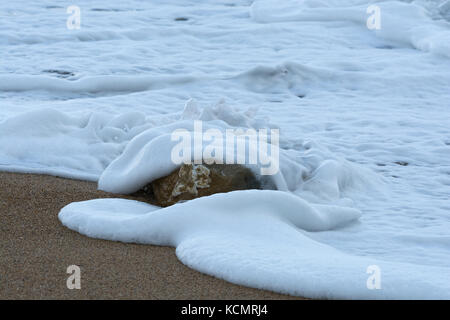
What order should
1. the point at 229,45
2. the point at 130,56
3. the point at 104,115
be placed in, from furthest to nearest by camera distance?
the point at 229,45 < the point at 130,56 < the point at 104,115

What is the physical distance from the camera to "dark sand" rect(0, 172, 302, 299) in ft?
8.06

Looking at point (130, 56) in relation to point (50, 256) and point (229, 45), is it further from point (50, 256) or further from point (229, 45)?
point (50, 256)

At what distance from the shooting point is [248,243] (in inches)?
113

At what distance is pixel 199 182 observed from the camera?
11.5 feet

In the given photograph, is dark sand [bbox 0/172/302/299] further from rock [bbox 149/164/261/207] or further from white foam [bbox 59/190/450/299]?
rock [bbox 149/164/261/207]

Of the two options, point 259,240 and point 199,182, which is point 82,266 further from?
point 199,182

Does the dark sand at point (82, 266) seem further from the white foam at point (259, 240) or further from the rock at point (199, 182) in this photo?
the rock at point (199, 182)

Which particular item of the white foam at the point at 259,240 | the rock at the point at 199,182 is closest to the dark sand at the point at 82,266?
the white foam at the point at 259,240

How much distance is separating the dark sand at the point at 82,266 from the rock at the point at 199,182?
1.78 feet

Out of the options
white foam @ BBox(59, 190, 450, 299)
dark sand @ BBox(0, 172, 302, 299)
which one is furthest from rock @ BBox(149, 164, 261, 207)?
dark sand @ BBox(0, 172, 302, 299)

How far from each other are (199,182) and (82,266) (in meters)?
0.97

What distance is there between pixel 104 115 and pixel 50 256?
2.11m

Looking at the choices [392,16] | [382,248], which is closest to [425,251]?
[382,248]
